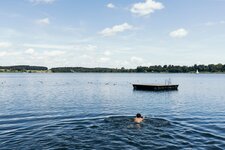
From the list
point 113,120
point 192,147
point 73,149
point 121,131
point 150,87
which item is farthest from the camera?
point 150,87

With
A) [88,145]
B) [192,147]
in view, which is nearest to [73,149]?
[88,145]

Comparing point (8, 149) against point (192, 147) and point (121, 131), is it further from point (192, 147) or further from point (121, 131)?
point (192, 147)

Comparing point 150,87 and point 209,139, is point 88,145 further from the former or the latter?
point 150,87

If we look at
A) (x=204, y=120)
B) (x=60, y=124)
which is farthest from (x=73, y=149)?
(x=204, y=120)

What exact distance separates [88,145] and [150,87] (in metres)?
76.5

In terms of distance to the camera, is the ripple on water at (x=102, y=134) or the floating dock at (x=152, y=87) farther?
the floating dock at (x=152, y=87)

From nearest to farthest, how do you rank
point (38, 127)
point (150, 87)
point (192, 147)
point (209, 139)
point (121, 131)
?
1. point (192, 147)
2. point (209, 139)
3. point (121, 131)
4. point (38, 127)
5. point (150, 87)

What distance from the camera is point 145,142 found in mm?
26234

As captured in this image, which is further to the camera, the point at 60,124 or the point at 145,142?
the point at 60,124

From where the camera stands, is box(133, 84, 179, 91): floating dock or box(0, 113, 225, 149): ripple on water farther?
box(133, 84, 179, 91): floating dock

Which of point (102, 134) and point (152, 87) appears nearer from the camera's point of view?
point (102, 134)

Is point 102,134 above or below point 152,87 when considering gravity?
below

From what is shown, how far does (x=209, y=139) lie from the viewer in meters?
28.6

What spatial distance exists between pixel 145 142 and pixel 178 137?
4537 millimetres
